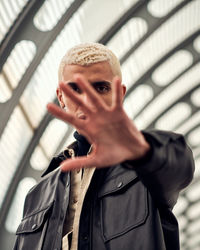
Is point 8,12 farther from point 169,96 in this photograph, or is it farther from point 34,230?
point 169,96

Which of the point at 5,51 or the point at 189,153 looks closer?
the point at 189,153

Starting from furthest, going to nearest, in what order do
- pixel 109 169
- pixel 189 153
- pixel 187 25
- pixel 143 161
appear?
pixel 187 25, pixel 109 169, pixel 189 153, pixel 143 161

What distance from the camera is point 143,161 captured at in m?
1.63

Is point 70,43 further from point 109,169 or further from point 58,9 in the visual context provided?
point 109,169

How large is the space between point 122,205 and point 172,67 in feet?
36.4

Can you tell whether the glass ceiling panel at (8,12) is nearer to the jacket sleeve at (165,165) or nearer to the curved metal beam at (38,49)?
the curved metal beam at (38,49)

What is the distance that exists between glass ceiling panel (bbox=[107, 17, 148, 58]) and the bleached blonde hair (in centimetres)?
740

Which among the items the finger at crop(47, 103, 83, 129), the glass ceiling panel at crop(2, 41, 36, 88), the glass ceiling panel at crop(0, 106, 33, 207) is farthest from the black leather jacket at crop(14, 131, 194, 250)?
the glass ceiling panel at crop(0, 106, 33, 207)

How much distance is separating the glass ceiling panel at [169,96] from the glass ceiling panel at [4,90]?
267 inches

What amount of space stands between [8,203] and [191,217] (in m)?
20.1

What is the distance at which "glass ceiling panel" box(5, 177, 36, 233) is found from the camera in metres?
9.33

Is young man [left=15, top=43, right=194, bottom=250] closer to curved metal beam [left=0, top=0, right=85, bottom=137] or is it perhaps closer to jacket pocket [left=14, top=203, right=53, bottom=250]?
jacket pocket [left=14, top=203, right=53, bottom=250]

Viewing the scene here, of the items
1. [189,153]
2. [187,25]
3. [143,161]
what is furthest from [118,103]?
[187,25]

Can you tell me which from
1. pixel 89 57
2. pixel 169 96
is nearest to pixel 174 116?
pixel 169 96
